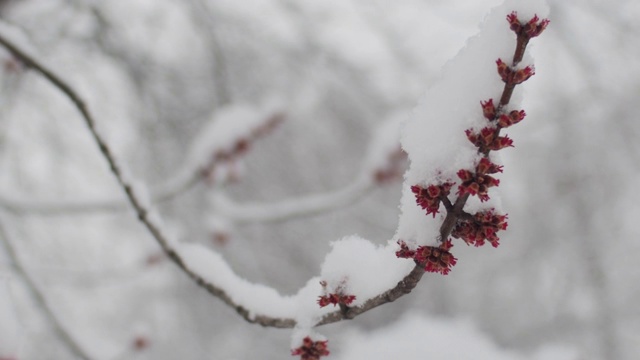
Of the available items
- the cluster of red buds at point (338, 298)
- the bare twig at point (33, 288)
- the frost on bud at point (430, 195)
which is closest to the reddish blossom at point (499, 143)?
the frost on bud at point (430, 195)

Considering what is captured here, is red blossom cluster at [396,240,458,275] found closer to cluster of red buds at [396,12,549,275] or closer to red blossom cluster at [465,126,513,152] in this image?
Result: cluster of red buds at [396,12,549,275]

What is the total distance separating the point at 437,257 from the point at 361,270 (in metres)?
0.24

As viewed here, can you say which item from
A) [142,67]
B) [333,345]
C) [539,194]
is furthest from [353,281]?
[539,194]

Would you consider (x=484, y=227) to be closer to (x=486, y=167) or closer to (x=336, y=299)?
(x=486, y=167)

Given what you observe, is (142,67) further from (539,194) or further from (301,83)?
(539,194)

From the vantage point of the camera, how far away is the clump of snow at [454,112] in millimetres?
904

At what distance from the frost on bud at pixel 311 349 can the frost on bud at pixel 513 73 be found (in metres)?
0.68

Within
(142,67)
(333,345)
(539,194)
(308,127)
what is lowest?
(333,345)

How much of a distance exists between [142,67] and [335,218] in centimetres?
364

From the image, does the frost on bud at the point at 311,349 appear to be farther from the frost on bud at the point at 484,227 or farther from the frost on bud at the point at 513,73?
the frost on bud at the point at 513,73

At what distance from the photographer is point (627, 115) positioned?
16.4ft

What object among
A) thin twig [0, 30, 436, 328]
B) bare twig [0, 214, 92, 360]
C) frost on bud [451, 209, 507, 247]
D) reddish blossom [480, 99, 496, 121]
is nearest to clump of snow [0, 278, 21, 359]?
thin twig [0, 30, 436, 328]

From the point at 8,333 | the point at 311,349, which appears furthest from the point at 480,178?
the point at 8,333

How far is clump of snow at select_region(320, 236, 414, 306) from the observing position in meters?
1.11
